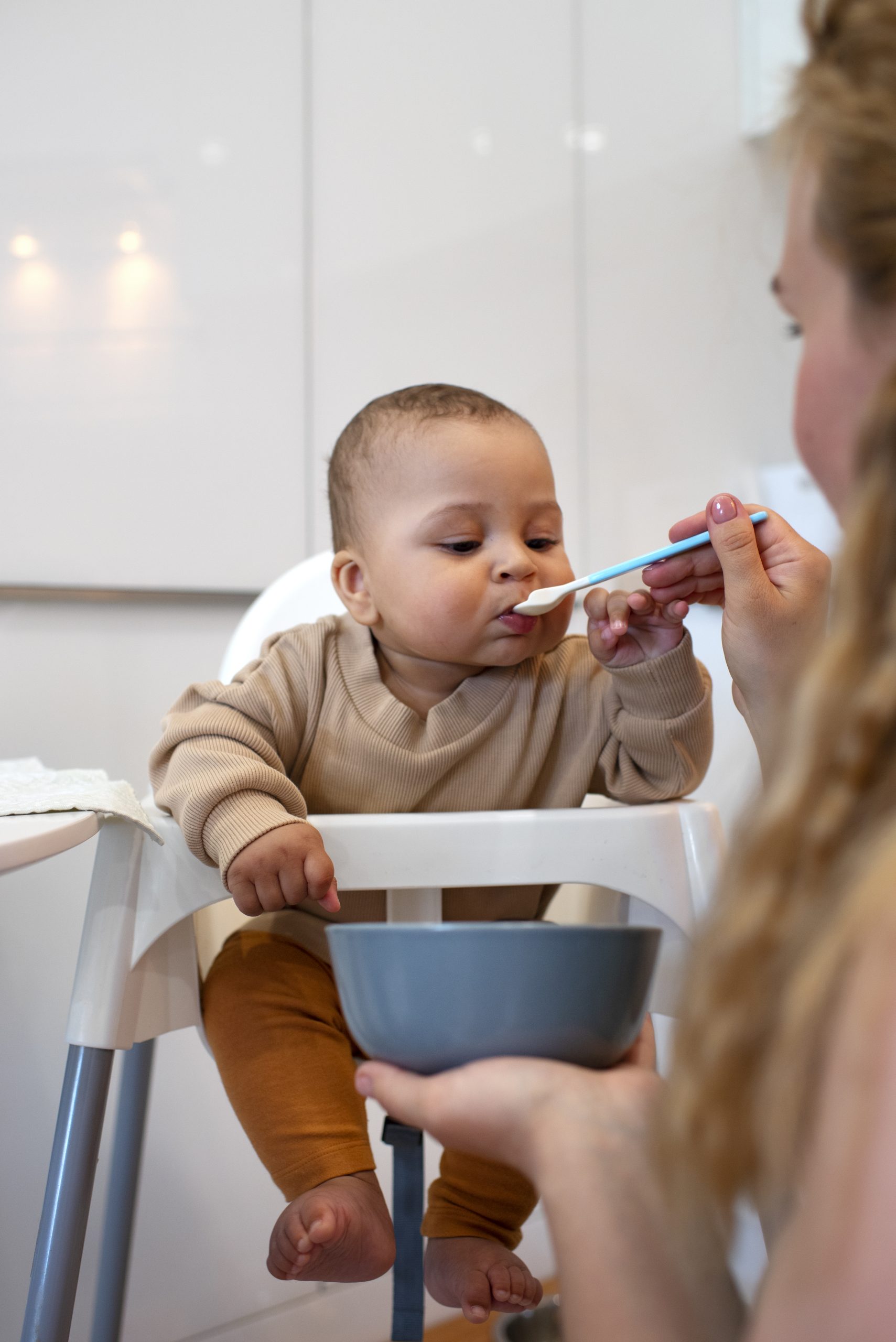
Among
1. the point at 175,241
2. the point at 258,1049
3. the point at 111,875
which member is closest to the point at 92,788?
the point at 111,875

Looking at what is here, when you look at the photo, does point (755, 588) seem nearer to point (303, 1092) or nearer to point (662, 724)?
point (662, 724)

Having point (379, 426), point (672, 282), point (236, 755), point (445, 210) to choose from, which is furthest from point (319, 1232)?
point (672, 282)

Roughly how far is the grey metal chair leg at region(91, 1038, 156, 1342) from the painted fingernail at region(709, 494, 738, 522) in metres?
0.69

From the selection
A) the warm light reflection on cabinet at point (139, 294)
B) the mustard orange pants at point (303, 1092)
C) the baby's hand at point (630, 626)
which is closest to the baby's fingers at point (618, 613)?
the baby's hand at point (630, 626)

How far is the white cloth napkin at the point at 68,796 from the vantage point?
2.11ft

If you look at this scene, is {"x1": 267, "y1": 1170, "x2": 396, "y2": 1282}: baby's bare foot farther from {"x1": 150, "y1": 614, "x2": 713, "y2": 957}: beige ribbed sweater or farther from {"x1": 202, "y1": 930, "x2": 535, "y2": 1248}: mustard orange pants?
{"x1": 150, "y1": 614, "x2": 713, "y2": 957}: beige ribbed sweater

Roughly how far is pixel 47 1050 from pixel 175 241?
0.95 metres

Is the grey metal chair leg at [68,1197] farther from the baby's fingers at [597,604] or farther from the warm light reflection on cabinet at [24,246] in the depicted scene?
the warm light reflection on cabinet at [24,246]

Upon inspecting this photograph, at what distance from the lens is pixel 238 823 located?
2.45 feet

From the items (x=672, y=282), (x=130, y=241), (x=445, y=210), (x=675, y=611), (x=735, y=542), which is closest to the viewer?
(x=735, y=542)

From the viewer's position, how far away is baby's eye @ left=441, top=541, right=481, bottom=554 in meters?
0.93

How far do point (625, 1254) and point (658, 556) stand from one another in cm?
48

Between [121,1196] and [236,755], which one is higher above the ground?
[236,755]

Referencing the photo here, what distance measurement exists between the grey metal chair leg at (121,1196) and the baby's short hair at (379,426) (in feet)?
1.71
